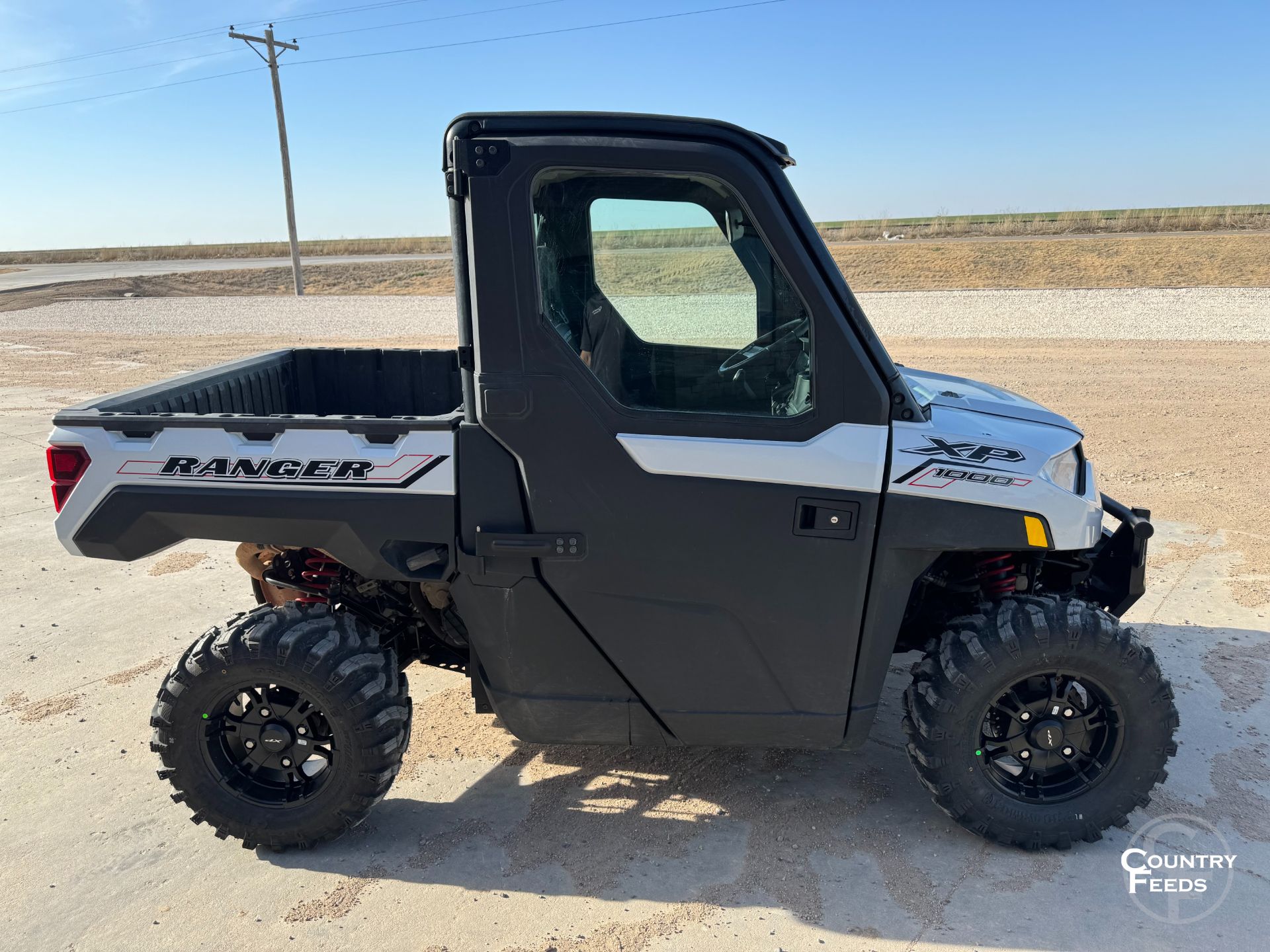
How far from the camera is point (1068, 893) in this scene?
2.85 metres

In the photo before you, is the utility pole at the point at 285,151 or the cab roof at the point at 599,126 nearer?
the cab roof at the point at 599,126

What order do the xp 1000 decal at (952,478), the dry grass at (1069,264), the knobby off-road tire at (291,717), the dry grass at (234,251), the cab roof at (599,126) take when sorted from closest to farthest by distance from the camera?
the cab roof at (599,126) < the xp 1000 decal at (952,478) < the knobby off-road tire at (291,717) < the dry grass at (1069,264) < the dry grass at (234,251)

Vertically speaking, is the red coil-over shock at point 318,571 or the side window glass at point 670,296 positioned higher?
the side window glass at point 670,296

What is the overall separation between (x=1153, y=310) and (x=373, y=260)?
3321 cm

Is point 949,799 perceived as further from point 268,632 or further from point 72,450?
point 72,450

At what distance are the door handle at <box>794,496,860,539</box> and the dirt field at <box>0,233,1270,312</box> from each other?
63.3 ft

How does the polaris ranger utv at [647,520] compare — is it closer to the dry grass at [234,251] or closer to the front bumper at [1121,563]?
the front bumper at [1121,563]

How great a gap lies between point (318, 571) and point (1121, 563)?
3060 mm

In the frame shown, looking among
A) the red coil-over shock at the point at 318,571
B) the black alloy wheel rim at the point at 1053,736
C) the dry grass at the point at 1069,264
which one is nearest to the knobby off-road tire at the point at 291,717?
the red coil-over shock at the point at 318,571

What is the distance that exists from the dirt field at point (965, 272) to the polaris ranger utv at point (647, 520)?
19.1 m

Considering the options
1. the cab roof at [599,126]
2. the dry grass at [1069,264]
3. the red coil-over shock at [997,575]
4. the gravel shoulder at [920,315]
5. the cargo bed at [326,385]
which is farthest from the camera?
the dry grass at [1069,264]

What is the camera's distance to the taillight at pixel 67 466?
2.95 meters

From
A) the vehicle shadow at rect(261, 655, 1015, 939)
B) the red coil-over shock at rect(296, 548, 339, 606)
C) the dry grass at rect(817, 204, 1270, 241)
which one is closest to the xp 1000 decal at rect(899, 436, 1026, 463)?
the vehicle shadow at rect(261, 655, 1015, 939)

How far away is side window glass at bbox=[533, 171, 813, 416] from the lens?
8.94 feet
